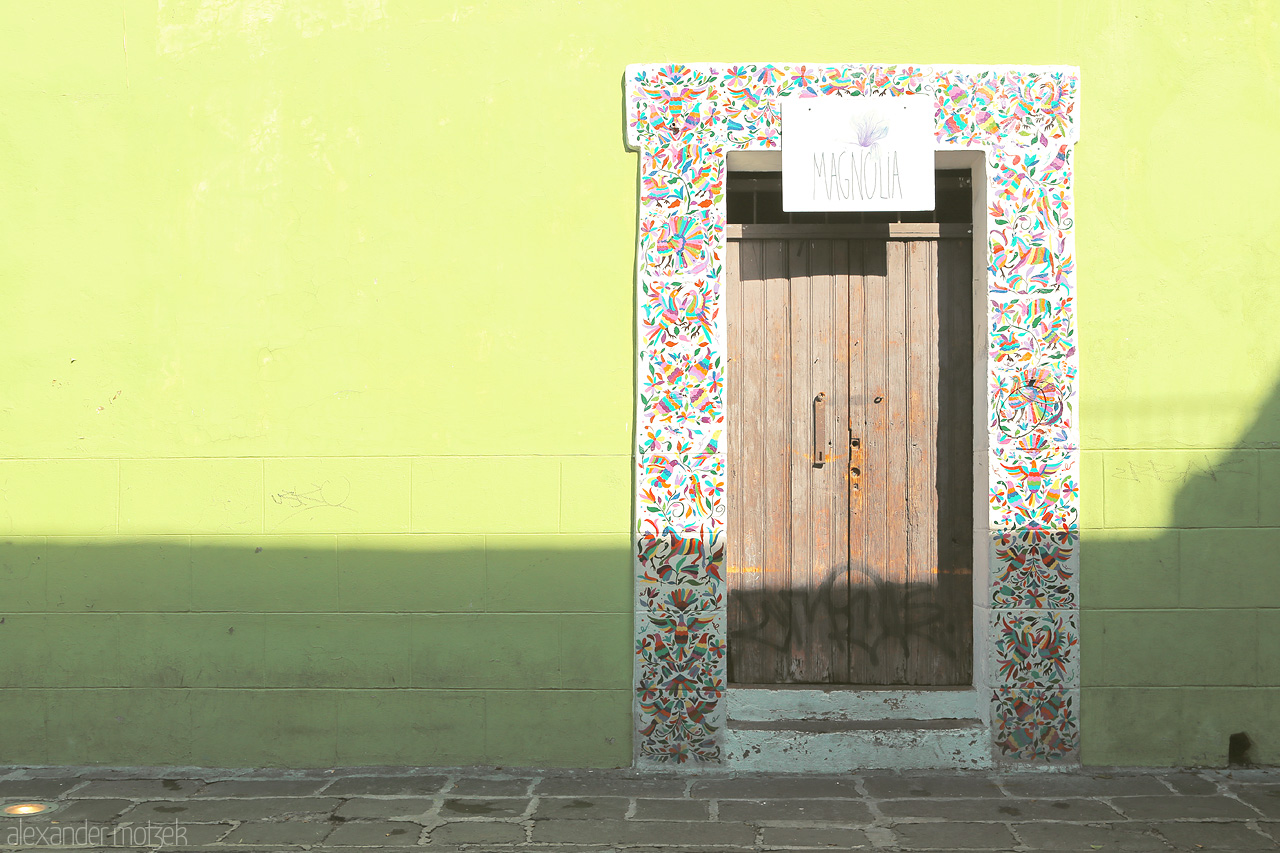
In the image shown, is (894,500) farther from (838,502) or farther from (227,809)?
(227,809)

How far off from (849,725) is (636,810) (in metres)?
1.10

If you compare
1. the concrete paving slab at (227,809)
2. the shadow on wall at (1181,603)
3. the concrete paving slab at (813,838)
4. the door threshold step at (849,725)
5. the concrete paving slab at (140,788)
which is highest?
the shadow on wall at (1181,603)

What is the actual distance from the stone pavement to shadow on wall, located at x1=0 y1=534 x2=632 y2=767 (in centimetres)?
14

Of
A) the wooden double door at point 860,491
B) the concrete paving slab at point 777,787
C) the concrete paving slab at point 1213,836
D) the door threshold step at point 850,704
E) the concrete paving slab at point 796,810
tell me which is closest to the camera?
the concrete paving slab at point 1213,836

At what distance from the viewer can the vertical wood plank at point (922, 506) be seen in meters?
4.39

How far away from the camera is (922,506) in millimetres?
4391

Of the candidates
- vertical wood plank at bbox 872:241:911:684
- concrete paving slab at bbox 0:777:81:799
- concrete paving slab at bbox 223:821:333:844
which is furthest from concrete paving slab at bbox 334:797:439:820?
vertical wood plank at bbox 872:241:911:684

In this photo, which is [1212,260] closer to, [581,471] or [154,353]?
[581,471]

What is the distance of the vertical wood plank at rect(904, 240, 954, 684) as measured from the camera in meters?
4.39

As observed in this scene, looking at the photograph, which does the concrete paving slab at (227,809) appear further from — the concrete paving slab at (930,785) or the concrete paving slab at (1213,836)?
the concrete paving slab at (1213,836)

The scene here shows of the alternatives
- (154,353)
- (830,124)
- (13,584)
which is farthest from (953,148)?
(13,584)

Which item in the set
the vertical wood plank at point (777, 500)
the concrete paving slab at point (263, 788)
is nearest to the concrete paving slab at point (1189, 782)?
the vertical wood plank at point (777, 500)

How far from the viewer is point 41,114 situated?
4.30 metres

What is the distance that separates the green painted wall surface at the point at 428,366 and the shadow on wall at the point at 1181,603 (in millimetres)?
16
